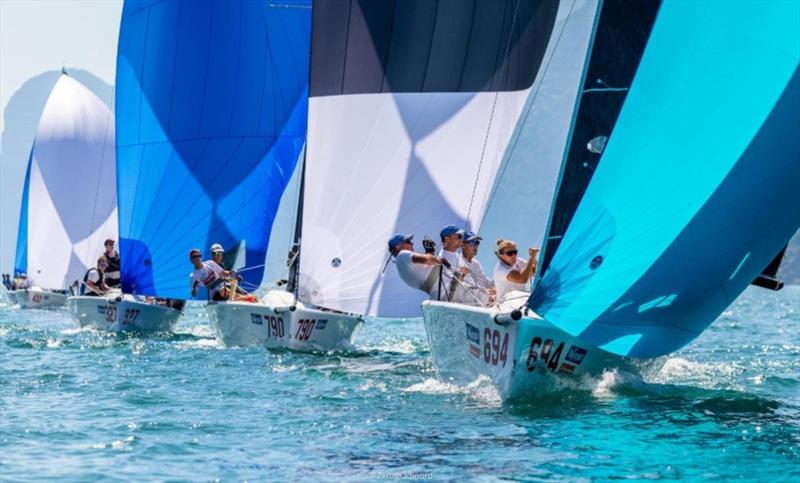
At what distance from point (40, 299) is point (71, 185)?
13.7 ft

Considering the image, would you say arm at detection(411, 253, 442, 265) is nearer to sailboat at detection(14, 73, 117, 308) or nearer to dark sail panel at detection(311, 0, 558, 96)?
dark sail panel at detection(311, 0, 558, 96)

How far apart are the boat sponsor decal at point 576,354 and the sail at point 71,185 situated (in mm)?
21130

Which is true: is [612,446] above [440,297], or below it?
below

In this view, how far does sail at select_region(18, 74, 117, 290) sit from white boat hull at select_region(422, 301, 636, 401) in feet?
66.6

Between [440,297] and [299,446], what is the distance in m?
3.55

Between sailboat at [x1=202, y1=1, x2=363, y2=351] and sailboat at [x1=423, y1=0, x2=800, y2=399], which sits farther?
sailboat at [x1=202, y1=1, x2=363, y2=351]

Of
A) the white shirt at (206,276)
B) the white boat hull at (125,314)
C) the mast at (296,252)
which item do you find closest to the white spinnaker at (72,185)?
the white boat hull at (125,314)

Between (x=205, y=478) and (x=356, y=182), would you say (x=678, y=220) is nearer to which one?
(x=205, y=478)

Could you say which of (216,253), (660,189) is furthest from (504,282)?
(216,253)

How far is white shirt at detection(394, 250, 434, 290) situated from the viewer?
1198 centimetres

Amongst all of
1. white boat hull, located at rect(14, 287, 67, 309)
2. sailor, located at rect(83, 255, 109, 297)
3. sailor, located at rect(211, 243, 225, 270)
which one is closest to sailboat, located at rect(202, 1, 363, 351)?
sailor, located at rect(211, 243, 225, 270)

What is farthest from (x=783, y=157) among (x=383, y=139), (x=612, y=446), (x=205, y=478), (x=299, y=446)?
(x=383, y=139)

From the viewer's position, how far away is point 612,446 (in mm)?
8469

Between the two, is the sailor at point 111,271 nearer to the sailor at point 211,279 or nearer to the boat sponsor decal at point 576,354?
the sailor at point 211,279
